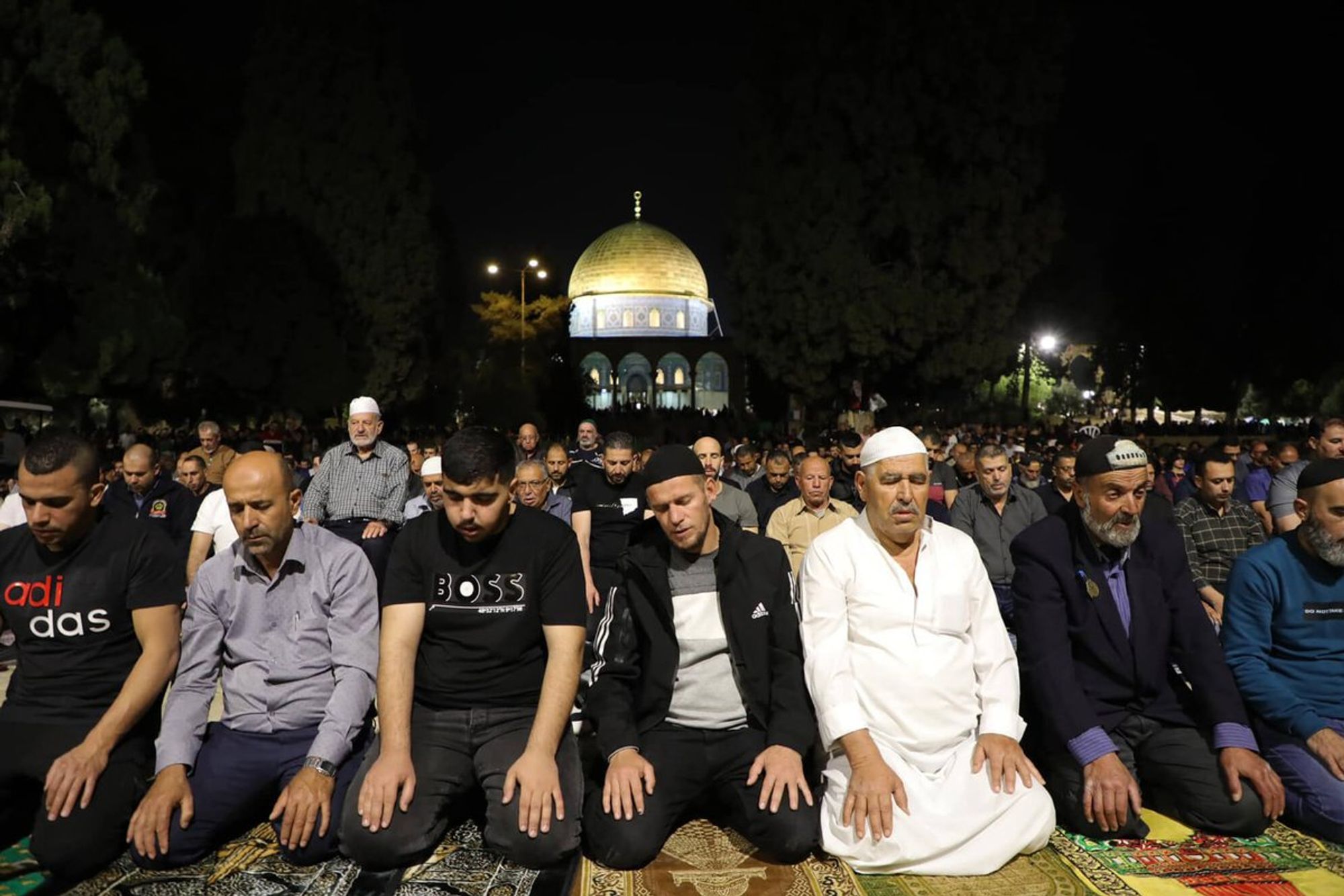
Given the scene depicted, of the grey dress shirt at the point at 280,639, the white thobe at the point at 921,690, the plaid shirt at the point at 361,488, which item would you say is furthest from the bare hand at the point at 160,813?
the plaid shirt at the point at 361,488

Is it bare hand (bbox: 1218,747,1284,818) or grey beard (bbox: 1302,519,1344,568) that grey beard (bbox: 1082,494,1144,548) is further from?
bare hand (bbox: 1218,747,1284,818)

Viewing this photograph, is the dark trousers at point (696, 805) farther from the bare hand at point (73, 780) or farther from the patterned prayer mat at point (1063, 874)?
the bare hand at point (73, 780)

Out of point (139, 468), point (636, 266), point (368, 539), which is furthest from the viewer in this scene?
point (636, 266)

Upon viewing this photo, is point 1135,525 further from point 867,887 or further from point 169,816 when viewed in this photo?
point 169,816

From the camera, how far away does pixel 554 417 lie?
3331 cm

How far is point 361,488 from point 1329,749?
6.04m

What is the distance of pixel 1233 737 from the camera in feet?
12.6

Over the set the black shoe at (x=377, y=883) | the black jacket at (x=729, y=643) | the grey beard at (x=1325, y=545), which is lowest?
the black shoe at (x=377, y=883)

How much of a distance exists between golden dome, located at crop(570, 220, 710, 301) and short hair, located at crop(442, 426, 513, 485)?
2789 inches

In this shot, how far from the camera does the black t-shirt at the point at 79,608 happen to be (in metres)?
3.65

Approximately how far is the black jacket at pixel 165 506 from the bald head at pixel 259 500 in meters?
4.04

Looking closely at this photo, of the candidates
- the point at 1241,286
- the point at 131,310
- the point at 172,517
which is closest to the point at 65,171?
the point at 131,310

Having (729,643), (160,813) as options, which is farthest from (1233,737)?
(160,813)

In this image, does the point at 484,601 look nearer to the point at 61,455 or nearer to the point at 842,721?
the point at 842,721
